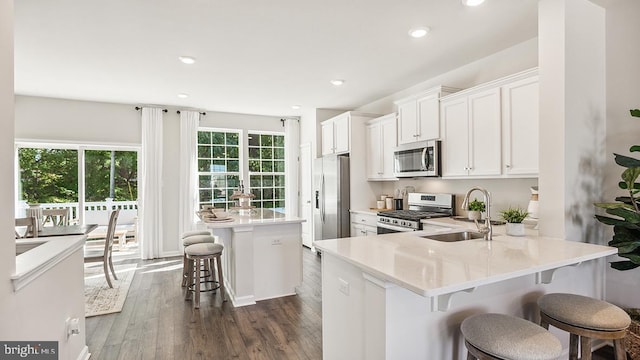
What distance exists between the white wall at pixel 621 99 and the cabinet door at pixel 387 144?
7.57 feet

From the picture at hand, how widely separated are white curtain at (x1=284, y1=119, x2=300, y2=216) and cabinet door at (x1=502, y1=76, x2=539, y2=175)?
4.35 metres

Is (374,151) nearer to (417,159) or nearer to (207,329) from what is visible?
(417,159)

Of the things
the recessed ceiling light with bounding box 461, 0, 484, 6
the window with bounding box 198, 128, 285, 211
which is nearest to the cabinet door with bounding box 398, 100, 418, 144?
the recessed ceiling light with bounding box 461, 0, 484, 6

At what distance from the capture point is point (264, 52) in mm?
3273

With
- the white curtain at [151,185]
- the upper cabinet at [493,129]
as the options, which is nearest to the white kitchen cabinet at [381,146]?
the upper cabinet at [493,129]

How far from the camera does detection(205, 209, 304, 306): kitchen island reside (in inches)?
134

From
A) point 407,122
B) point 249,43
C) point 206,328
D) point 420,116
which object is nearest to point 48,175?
point 206,328

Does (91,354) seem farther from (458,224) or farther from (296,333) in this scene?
(458,224)

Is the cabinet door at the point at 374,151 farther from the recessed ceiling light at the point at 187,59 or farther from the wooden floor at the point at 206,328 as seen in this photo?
the recessed ceiling light at the point at 187,59

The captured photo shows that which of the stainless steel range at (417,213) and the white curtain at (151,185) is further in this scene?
the white curtain at (151,185)

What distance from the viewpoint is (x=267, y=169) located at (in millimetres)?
6621

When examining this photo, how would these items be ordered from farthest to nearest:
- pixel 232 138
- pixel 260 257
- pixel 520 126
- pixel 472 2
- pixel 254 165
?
pixel 254 165
pixel 232 138
pixel 260 257
pixel 520 126
pixel 472 2

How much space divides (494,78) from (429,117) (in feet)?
2.55

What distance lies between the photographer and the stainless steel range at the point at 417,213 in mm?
3576
